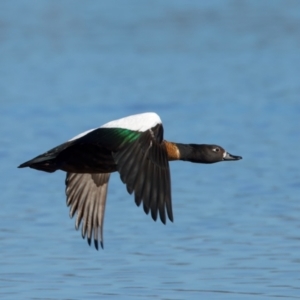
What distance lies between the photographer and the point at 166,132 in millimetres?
16688

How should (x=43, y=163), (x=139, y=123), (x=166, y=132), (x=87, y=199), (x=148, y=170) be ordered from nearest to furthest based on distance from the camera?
1. (x=148, y=170)
2. (x=139, y=123)
3. (x=43, y=163)
4. (x=87, y=199)
5. (x=166, y=132)

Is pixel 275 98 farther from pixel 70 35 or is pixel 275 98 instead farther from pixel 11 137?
pixel 70 35

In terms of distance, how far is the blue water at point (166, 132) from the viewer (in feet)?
31.5

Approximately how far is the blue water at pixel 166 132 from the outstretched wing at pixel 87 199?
230mm

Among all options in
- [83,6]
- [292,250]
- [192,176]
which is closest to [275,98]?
[192,176]

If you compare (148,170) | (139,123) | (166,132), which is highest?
(166,132)

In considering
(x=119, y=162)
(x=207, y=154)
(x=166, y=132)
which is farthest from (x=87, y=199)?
(x=166, y=132)

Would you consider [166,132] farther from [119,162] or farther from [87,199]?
[119,162]

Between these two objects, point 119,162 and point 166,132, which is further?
point 166,132

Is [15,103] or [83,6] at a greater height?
[83,6]

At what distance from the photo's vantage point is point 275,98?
19.4 m

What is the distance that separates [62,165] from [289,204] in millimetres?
3500

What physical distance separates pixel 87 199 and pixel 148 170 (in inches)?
88.4

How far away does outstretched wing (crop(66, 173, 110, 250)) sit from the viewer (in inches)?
415
